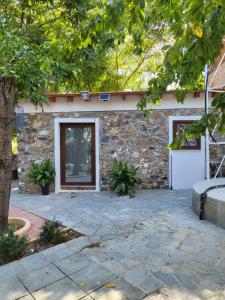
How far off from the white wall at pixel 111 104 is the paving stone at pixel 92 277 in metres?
4.69

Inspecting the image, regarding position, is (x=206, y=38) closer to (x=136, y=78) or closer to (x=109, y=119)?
(x=109, y=119)

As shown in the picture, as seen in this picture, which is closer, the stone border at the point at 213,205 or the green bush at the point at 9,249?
the green bush at the point at 9,249

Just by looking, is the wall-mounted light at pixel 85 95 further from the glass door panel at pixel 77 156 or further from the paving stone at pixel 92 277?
the paving stone at pixel 92 277

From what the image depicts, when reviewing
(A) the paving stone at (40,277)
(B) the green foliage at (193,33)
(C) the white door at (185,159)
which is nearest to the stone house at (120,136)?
(C) the white door at (185,159)

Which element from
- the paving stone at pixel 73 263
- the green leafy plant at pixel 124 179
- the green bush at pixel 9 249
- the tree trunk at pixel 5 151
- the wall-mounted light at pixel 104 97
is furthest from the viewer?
the wall-mounted light at pixel 104 97

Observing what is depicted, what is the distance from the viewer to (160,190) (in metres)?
6.94

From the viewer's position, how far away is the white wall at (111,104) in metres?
6.83

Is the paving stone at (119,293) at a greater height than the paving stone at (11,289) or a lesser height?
greater

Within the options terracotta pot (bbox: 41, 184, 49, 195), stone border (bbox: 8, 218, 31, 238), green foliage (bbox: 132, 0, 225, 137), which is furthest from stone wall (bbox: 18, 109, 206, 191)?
green foliage (bbox: 132, 0, 225, 137)

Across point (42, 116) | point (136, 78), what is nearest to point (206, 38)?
point (42, 116)

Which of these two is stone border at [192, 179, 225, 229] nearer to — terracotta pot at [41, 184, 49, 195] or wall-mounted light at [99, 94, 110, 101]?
wall-mounted light at [99, 94, 110, 101]

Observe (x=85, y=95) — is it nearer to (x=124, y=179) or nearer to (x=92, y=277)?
(x=124, y=179)

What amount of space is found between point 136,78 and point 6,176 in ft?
32.0

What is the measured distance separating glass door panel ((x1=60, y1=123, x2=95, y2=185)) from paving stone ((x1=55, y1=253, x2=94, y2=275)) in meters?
4.10
